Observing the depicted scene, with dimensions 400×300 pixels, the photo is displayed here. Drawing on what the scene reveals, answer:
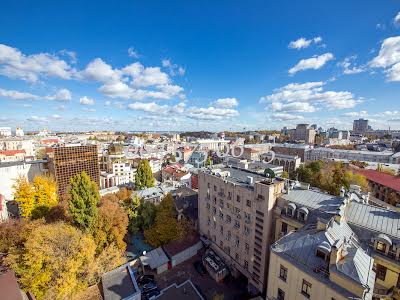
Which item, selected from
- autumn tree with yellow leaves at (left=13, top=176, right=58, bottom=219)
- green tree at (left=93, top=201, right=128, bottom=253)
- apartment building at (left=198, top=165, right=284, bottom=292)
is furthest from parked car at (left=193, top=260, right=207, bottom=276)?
autumn tree with yellow leaves at (left=13, top=176, right=58, bottom=219)

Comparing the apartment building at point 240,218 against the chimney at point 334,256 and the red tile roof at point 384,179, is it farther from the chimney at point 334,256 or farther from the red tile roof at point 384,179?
the red tile roof at point 384,179

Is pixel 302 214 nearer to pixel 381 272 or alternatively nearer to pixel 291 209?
pixel 291 209

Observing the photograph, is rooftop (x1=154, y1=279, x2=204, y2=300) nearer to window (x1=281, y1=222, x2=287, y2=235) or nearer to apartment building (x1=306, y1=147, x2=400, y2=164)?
window (x1=281, y1=222, x2=287, y2=235)

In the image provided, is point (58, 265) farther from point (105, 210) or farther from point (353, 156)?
point (353, 156)

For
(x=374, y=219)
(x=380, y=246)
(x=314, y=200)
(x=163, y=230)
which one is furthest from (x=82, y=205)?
(x=374, y=219)

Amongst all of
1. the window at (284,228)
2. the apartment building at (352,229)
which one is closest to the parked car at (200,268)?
the apartment building at (352,229)
